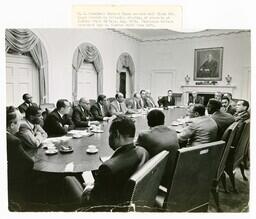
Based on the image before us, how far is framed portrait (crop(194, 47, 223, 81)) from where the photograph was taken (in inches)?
83.4

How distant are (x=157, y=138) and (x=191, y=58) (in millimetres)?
905

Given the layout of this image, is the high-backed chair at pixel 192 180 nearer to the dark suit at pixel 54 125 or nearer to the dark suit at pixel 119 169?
the dark suit at pixel 119 169

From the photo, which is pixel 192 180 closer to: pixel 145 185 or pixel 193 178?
pixel 193 178

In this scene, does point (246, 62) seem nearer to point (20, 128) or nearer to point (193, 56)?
point (193, 56)

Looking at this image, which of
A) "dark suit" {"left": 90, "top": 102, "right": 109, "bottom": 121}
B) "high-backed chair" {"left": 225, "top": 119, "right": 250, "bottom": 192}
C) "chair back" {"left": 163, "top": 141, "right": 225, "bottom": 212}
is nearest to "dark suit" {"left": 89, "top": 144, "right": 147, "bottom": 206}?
"chair back" {"left": 163, "top": 141, "right": 225, "bottom": 212}

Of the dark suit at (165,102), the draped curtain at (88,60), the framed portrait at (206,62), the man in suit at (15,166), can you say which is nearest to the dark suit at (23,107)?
the man in suit at (15,166)

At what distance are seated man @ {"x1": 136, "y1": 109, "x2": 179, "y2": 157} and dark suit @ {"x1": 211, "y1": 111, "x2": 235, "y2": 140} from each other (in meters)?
0.54

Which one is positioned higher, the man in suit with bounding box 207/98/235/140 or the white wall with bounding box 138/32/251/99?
the white wall with bounding box 138/32/251/99

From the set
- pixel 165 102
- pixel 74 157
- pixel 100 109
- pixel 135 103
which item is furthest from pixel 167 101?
pixel 74 157

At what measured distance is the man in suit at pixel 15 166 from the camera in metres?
1.65

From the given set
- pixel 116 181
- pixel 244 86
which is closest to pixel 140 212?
pixel 116 181

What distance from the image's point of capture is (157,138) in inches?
70.8

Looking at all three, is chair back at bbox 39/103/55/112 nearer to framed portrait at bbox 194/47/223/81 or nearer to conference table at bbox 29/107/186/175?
conference table at bbox 29/107/186/175
